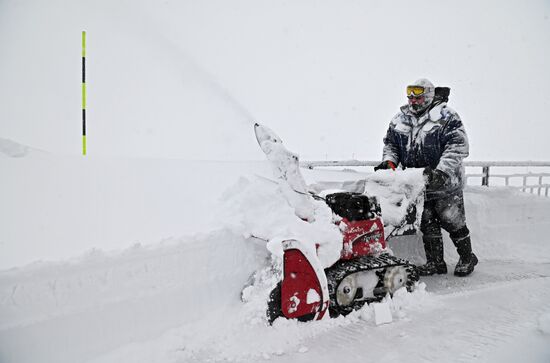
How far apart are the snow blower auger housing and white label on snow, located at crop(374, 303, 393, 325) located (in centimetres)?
18

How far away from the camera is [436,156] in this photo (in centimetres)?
476

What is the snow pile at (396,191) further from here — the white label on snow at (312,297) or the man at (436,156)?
the white label on snow at (312,297)

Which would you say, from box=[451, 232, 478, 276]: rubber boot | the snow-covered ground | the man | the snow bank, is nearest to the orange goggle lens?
the man

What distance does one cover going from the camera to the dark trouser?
15.8ft

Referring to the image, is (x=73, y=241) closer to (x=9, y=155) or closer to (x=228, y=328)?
(x=228, y=328)

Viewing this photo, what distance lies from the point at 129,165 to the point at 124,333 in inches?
104

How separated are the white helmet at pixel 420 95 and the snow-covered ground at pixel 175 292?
209 cm

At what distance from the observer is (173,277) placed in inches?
128

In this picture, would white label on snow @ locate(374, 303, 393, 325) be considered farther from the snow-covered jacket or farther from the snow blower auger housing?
the snow-covered jacket

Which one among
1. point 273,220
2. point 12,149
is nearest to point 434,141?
point 273,220

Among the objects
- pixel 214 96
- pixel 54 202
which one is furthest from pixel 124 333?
pixel 214 96

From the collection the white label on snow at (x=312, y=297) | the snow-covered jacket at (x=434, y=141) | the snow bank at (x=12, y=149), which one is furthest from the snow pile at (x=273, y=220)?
the snow bank at (x=12, y=149)

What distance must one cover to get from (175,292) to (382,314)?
1741mm

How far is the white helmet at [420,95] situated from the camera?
4699mm
